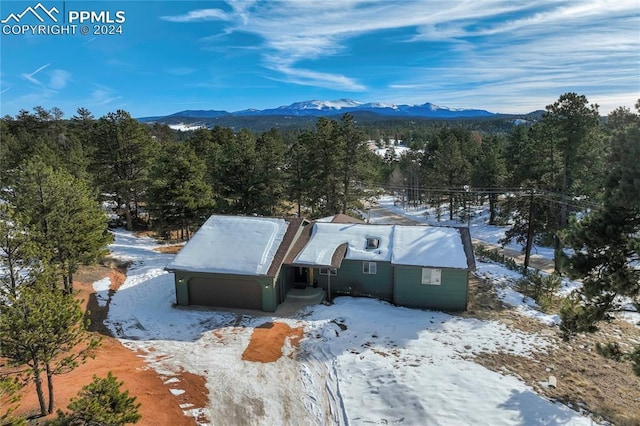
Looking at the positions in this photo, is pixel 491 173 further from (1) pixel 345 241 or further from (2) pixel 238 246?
(2) pixel 238 246

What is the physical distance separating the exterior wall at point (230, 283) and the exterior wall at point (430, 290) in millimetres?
5917

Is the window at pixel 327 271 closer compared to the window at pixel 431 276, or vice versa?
the window at pixel 431 276

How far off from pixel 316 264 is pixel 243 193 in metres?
12.0

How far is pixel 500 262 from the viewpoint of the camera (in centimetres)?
2686

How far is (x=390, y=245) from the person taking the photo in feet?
66.0

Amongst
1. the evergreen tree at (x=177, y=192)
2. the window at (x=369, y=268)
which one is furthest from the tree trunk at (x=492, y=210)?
the evergreen tree at (x=177, y=192)

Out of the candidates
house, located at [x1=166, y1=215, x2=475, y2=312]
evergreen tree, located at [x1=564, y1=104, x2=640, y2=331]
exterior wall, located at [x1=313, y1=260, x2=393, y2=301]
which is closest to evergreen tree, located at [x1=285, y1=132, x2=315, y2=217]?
house, located at [x1=166, y1=215, x2=475, y2=312]

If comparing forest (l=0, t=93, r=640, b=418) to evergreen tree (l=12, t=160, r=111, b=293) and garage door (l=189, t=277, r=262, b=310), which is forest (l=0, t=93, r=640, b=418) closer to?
evergreen tree (l=12, t=160, r=111, b=293)

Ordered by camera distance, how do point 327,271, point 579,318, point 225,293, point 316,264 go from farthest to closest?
point 327,271, point 316,264, point 225,293, point 579,318

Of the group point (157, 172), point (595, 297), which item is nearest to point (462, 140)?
point (157, 172)

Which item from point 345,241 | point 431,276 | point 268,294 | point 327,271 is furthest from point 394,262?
point 268,294

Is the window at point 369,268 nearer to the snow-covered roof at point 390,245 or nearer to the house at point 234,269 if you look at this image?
the snow-covered roof at point 390,245

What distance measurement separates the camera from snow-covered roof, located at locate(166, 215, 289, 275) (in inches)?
706

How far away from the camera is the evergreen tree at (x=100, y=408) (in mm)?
7586
